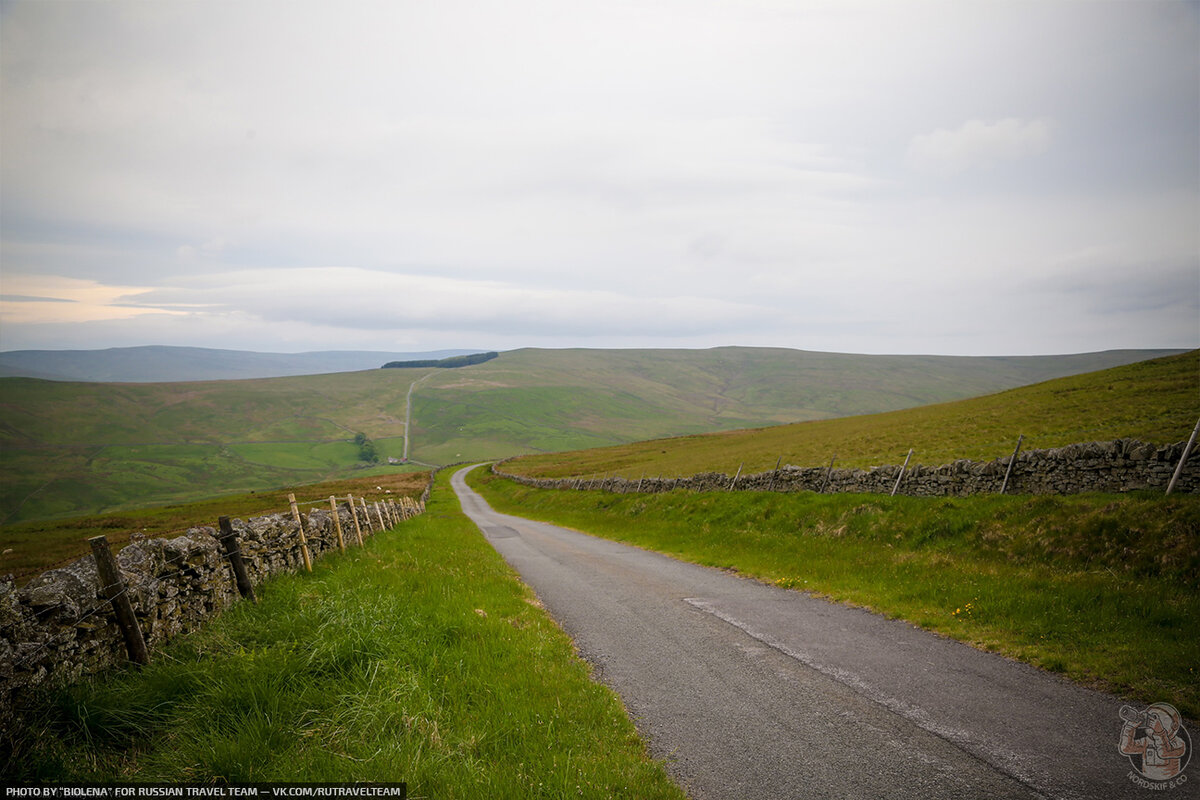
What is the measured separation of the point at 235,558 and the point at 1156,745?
42.2 ft

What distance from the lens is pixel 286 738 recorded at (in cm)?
566

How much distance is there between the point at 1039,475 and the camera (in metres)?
15.5

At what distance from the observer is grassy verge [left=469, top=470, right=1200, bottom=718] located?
8.23 m

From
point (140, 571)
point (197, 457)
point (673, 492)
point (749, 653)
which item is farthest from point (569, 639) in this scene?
point (197, 457)

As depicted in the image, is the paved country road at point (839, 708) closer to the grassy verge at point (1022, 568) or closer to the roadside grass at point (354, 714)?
the grassy verge at point (1022, 568)

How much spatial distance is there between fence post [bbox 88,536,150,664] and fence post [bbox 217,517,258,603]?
9.61 ft

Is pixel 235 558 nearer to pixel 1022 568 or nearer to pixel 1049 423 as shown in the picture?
pixel 1022 568

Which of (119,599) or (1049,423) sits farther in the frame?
(1049,423)

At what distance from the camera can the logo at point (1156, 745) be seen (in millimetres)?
5391

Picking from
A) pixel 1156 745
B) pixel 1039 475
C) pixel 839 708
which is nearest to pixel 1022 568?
pixel 1039 475

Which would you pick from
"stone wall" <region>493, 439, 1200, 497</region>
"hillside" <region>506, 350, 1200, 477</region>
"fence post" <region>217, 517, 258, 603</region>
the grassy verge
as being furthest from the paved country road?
"hillside" <region>506, 350, 1200, 477</region>

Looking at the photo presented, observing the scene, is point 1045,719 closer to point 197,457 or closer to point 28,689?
→ point 28,689

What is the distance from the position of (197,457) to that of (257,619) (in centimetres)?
23364

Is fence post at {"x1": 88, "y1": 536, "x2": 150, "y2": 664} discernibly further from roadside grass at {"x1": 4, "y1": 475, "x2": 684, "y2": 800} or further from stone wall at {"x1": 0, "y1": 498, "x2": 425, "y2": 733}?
roadside grass at {"x1": 4, "y1": 475, "x2": 684, "y2": 800}
